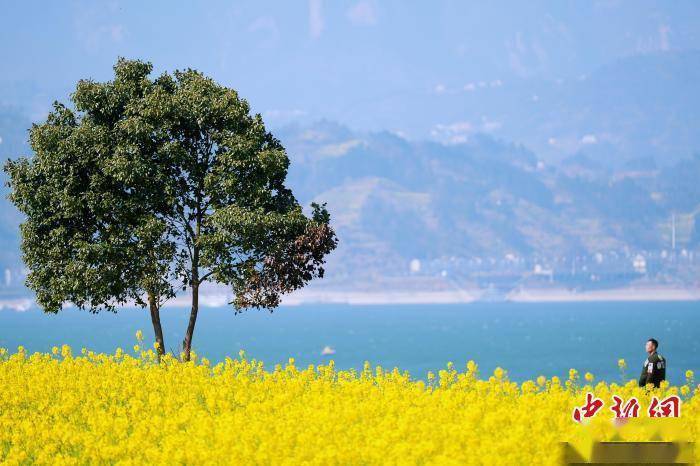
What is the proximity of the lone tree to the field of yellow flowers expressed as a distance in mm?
5377

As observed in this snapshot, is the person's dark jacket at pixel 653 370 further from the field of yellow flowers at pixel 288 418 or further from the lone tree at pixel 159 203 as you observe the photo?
the lone tree at pixel 159 203

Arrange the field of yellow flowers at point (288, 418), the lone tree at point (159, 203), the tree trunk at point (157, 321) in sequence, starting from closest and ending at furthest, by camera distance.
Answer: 1. the field of yellow flowers at point (288, 418)
2. the lone tree at point (159, 203)
3. the tree trunk at point (157, 321)

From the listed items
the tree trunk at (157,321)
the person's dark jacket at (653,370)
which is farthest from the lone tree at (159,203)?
the person's dark jacket at (653,370)

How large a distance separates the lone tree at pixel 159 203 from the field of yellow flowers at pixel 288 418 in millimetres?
5377

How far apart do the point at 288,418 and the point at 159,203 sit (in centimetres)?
1469

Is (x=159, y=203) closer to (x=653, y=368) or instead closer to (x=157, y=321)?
(x=157, y=321)

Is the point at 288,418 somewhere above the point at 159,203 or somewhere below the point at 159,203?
below

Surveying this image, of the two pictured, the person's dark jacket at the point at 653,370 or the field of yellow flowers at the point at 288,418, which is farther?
the person's dark jacket at the point at 653,370

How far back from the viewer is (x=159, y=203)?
31312mm

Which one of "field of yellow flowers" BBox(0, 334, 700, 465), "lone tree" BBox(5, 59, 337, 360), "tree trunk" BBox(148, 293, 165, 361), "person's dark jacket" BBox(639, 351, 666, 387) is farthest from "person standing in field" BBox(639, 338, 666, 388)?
"tree trunk" BBox(148, 293, 165, 361)

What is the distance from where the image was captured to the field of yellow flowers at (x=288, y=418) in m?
15.0

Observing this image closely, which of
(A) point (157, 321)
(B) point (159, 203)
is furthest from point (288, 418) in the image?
(A) point (157, 321)

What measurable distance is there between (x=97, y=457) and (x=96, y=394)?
6042 millimetres

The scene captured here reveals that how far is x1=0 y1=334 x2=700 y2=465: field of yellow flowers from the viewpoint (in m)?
15.0
